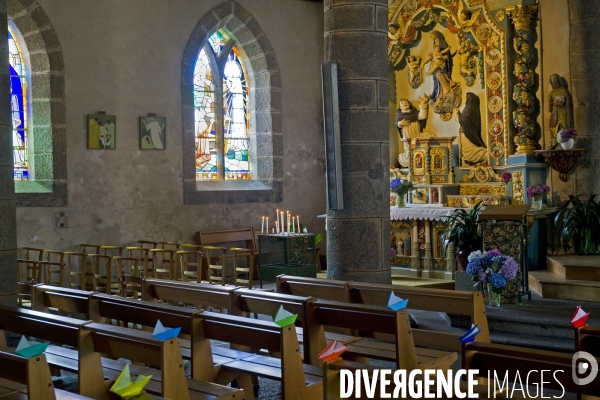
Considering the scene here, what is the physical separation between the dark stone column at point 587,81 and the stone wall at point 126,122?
190 inches

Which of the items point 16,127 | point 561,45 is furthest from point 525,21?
point 16,127

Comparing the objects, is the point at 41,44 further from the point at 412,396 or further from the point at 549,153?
the point at 412,396

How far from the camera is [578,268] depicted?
324 inches

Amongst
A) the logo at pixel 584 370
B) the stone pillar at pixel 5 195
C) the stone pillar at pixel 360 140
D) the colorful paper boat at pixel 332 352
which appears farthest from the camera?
the stone pillar at pixel 360 140

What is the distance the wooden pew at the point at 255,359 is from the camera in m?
3.83

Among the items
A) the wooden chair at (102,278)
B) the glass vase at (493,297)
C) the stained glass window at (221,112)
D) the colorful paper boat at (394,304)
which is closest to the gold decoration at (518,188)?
the glass vase at (493,297)

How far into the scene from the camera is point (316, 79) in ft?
44.4

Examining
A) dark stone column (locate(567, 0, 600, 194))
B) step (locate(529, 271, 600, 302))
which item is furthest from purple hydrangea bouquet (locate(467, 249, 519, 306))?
dark stone column (locate(567, 0, 600, 194))

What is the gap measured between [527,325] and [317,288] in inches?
84.4

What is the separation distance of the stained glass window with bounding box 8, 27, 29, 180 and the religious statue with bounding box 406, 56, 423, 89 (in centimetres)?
564

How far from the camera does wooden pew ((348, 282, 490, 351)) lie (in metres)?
4.78

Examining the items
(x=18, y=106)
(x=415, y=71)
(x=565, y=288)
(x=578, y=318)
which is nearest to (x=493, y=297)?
(x=565, y=288)

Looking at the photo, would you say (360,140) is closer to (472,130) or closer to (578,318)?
(578,318)

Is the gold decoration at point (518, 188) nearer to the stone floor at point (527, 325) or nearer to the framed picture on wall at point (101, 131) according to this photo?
the stone floor at point (527, 325)
